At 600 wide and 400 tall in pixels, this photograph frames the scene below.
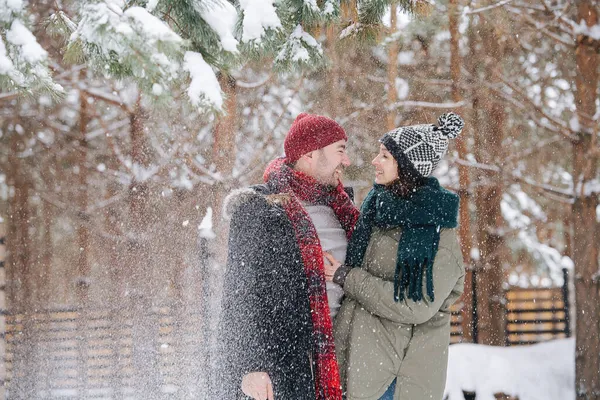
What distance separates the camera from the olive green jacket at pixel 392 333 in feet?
7.79

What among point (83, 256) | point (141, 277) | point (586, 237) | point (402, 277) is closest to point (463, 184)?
point (586, 237)

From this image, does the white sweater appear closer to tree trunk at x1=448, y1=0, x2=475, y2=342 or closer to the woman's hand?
the woman's hand

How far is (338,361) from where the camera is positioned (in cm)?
255

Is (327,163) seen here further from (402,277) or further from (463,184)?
(463,184)

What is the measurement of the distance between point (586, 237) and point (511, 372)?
1.94m

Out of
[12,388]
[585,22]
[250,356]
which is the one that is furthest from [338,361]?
[12,388]

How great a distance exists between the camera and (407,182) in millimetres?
2498

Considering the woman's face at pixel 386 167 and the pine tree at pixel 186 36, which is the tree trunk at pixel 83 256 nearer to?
the pine tree at pixel 186 36

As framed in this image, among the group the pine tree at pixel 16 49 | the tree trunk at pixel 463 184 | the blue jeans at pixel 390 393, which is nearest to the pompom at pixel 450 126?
the blue jeans at pixel 390 393

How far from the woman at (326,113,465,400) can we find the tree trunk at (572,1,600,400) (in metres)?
5.16

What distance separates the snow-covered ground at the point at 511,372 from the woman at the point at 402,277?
4969 mm

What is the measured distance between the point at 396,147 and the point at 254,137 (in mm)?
8823

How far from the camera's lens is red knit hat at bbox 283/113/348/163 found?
8.75 ft

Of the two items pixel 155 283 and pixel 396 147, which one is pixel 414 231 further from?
pixel 155 283
